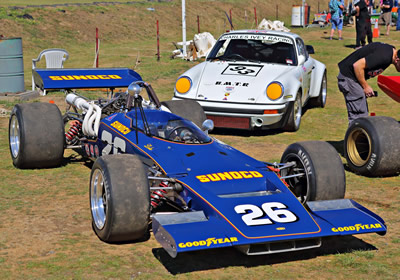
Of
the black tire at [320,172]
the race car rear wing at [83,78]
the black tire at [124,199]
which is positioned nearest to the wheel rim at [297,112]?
the race car rear wing at [83,78]

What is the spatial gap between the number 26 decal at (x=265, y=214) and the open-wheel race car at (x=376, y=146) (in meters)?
2.92

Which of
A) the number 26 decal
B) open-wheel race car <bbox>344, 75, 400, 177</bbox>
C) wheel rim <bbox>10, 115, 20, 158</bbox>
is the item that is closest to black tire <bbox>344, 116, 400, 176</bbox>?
open-wheel race car <bbox>344, 75, 400, 177</bbox>

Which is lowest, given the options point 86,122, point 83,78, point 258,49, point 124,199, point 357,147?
point 357,147

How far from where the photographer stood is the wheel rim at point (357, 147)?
864 centimetres

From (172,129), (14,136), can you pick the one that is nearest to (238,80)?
(14,136)

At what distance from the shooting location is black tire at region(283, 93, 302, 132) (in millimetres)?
10789

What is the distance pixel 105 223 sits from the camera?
565cm

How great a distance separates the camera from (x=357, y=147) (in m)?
8.82

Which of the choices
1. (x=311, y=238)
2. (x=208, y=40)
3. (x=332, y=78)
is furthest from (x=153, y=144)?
(x=208, y=40)

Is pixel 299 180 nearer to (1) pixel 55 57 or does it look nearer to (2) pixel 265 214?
(2) pixel 265 214

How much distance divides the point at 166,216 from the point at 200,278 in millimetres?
590

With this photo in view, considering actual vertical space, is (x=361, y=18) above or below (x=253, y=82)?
above

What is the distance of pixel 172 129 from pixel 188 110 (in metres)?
2.19

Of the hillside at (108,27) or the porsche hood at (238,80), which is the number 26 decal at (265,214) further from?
the hillside at (108,27)
